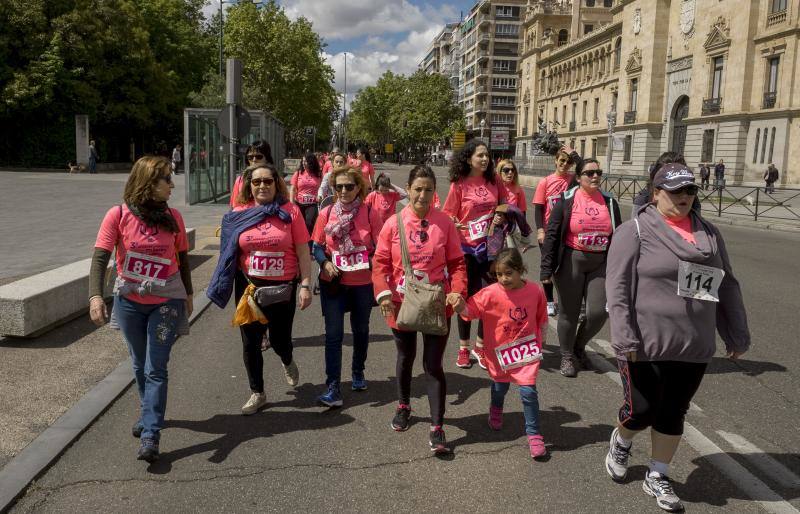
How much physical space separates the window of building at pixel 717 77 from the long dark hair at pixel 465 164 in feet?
137

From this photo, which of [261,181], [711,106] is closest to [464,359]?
[261,181]

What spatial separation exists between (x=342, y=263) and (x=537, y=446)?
1.74 meters

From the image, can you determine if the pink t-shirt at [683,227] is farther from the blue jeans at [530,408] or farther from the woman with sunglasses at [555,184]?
the woman with sunglasses at [555,184]

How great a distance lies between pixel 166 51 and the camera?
52438mm

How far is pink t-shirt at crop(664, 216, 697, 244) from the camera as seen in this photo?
3.41m

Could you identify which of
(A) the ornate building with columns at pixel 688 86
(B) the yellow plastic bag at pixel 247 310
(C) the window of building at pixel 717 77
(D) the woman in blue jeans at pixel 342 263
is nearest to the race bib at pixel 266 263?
(B) the yellow plastic bag at pixel 247 310

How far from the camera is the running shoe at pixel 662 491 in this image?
11.1 feet

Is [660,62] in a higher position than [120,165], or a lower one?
higher

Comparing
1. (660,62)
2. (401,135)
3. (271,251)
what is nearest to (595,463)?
(271,251)

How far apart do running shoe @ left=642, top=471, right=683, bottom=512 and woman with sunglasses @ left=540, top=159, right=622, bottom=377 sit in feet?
Answer: 6.57

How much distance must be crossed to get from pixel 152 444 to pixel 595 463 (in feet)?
8.07

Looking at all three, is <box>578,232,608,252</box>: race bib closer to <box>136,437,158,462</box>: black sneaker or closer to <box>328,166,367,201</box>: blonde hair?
<box>328,166,367,201</box>: blonde hair

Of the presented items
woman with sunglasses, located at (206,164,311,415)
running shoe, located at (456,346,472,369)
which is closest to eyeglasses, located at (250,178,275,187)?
woman with sunglasses, located at (206,164,311,415)

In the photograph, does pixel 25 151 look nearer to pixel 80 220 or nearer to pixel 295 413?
pixel 80 220
